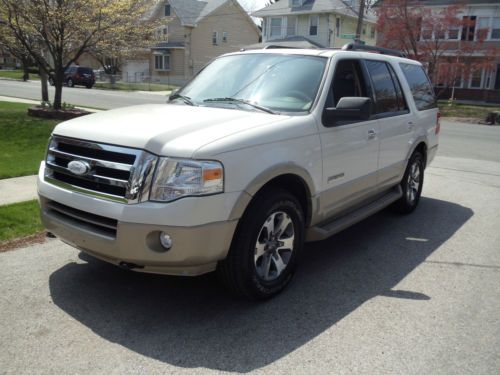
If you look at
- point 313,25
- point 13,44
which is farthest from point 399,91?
point 313,25

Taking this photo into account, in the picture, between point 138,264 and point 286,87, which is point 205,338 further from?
point 286,87

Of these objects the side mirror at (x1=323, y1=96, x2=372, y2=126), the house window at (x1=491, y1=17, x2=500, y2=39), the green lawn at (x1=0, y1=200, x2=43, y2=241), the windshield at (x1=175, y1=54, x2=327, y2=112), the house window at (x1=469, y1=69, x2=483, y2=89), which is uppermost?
the house window at (x1=491, y1=17, x2=500, y2=39)

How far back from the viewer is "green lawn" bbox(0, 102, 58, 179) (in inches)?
321

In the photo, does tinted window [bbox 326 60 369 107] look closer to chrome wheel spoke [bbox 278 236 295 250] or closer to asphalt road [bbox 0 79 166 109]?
chrome wheel spoke [bbox 278 236 295 250]

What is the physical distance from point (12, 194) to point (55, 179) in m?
3.14

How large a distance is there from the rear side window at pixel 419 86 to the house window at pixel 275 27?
1578 inches

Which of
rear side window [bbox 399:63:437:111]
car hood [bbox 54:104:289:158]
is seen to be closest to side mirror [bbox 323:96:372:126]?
car hood [bbox 54:104:289:158]

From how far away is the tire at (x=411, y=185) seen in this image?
647 centimetres

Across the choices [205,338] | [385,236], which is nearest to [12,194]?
[205,338]

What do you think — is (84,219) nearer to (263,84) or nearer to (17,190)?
(263,84)

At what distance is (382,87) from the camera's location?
5.60 meters

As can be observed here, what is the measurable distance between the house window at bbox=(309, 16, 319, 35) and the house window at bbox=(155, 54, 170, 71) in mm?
14578

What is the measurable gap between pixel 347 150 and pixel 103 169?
89.1 inches

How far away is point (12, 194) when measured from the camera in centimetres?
666
